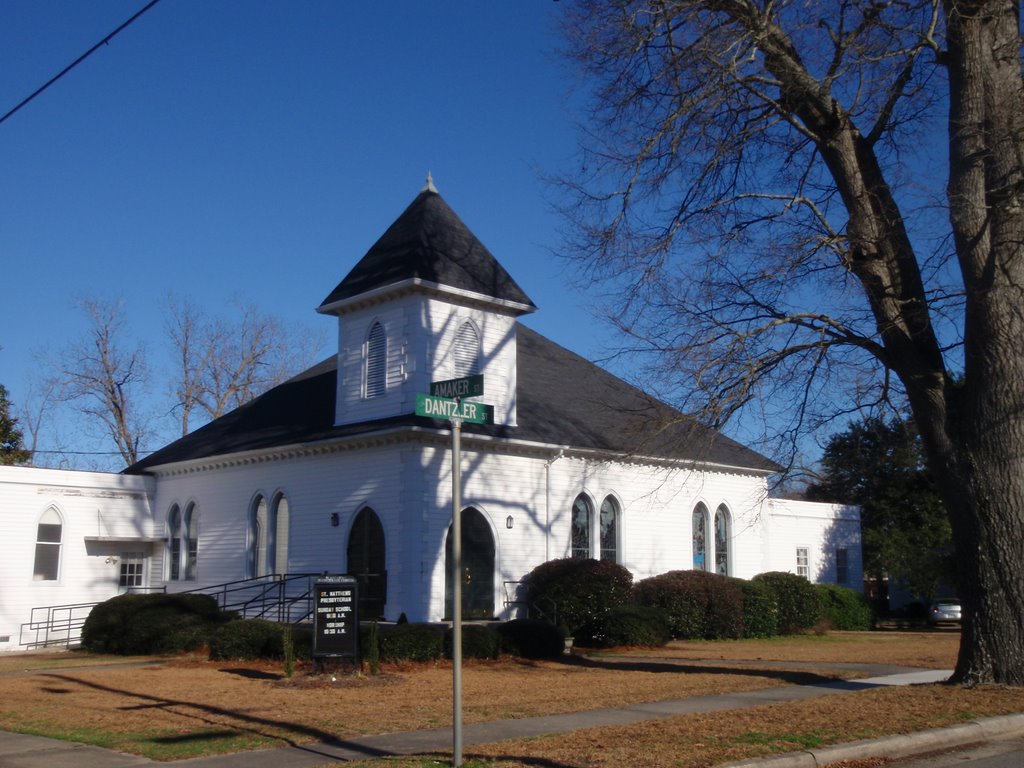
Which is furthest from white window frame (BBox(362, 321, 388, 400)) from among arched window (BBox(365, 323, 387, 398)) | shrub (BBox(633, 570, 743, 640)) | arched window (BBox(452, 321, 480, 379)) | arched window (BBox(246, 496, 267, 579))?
shrub (BBox(633, 570, 743, 640))

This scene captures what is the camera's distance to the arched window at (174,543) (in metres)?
31.4

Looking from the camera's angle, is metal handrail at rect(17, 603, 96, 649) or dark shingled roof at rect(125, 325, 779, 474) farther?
metal handrail at rect(17, 603, 96, 649)

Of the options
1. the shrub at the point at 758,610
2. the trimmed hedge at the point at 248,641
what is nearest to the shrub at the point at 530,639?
the trimmed hedge at the point at 248,641

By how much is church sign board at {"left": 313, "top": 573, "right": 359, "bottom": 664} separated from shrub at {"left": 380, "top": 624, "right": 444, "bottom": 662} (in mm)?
1373

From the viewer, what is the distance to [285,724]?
40.8 ft

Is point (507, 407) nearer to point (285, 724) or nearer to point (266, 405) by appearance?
point (266, 405)

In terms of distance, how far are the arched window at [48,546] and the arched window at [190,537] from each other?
11.4 ft

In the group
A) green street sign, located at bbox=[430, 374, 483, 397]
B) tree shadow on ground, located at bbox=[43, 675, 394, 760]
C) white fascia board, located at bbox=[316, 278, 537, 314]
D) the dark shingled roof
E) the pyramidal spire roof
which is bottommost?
tree shadow on ground, located at bbox=[43, 675, 394, 760]

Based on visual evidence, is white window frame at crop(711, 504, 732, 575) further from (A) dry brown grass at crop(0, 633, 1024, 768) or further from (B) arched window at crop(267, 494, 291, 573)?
(B) arched window at crop(267, 494, 291, 573)

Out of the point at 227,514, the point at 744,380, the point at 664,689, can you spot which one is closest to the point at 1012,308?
the point at 744,380

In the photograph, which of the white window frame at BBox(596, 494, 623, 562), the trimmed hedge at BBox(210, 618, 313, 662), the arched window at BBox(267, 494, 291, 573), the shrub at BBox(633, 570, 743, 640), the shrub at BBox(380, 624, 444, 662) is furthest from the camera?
the white window frame at BBox(596, 494, 623, 562)

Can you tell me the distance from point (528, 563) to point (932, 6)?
16108 millimetres

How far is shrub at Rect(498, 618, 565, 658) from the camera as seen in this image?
21.4 m

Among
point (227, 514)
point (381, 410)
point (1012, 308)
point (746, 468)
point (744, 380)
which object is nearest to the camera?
point (1012, 308)
